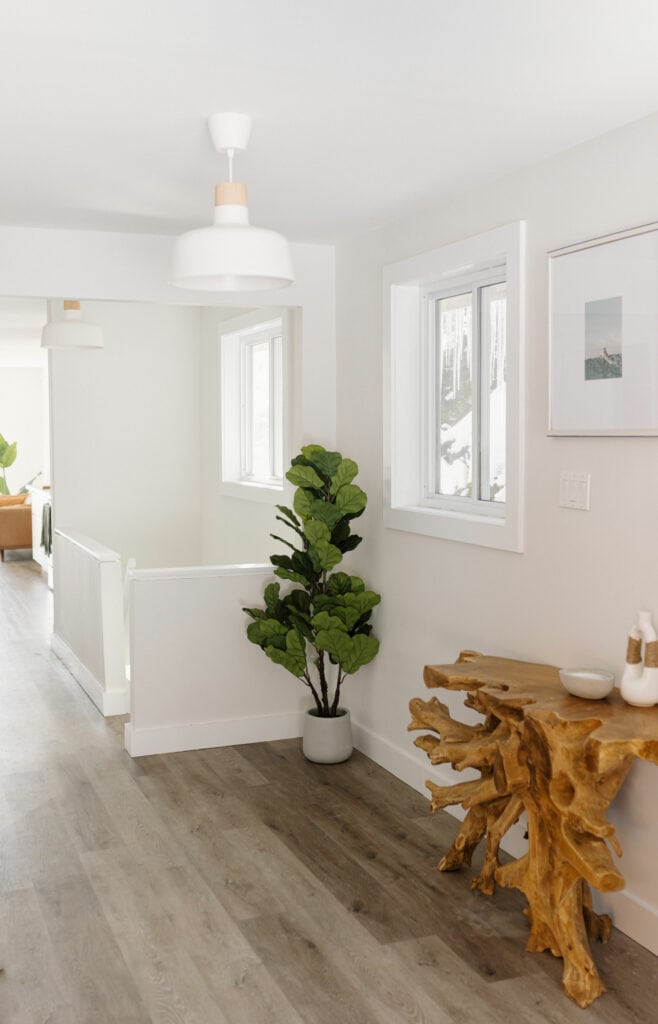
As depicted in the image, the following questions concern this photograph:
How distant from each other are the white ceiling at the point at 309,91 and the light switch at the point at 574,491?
0.97 metres

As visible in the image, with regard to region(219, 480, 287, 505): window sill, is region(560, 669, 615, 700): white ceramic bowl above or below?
below

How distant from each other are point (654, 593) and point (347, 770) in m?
1.90

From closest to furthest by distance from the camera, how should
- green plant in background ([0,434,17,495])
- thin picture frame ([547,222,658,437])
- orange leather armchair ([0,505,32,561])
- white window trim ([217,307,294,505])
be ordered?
thin picture frame ([547,222,658,437]), white window trim ([217,307,294,505]), orange leather armchair ([0,505,32,561]), green plant in background ([0,434,17,495])

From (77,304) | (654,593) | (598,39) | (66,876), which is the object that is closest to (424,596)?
(654,593)

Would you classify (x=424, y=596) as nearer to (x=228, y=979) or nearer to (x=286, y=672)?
(x=286, y=672)

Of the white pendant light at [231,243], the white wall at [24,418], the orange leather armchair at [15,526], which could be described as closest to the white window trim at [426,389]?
the white pendant light at [231,243]

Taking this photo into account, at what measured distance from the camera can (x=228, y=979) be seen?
2648 millimetres

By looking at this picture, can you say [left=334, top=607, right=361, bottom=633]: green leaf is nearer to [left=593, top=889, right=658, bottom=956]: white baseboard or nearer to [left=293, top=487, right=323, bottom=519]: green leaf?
[left=293, top=487, right=323, bottom=519]: green leaf

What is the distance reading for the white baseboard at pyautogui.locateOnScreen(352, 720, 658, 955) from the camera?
9.26 ft

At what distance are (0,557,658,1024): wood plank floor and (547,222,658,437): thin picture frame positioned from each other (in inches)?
57.2

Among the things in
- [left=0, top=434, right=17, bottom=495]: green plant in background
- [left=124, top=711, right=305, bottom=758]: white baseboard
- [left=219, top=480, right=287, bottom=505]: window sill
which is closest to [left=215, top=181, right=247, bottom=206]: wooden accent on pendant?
[left=124, top=711, right=305, bottom=758]: white baseboard

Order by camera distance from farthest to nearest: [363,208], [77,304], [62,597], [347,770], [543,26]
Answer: [62,597]
[77,304]
[347,770]
[363,208]
[543,26]

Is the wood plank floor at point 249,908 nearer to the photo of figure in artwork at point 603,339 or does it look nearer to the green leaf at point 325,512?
the green leaf at point 325,512

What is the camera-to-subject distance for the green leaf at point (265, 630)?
427 cm
